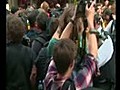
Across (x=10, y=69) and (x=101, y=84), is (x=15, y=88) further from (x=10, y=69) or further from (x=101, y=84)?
(x=101, y=84)

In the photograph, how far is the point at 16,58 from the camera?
2.64 meters

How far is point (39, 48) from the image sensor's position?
142 inches

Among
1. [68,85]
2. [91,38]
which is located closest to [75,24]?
[91,38]

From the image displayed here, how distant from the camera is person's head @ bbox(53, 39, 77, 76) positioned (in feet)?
7.37

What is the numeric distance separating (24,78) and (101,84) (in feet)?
1.86

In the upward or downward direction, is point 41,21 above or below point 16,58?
above

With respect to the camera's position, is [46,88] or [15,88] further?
[15,88]

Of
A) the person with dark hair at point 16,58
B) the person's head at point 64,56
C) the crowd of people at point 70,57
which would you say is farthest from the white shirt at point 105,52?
the person with dark hair at point 16,58

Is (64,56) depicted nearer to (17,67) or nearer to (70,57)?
(70,57)

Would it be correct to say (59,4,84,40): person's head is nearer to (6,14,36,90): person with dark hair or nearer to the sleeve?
the sleeve

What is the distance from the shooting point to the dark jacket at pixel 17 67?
2.54 meters

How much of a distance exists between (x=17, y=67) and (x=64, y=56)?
0.47 metres

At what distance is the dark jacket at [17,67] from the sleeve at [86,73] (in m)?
0.49
